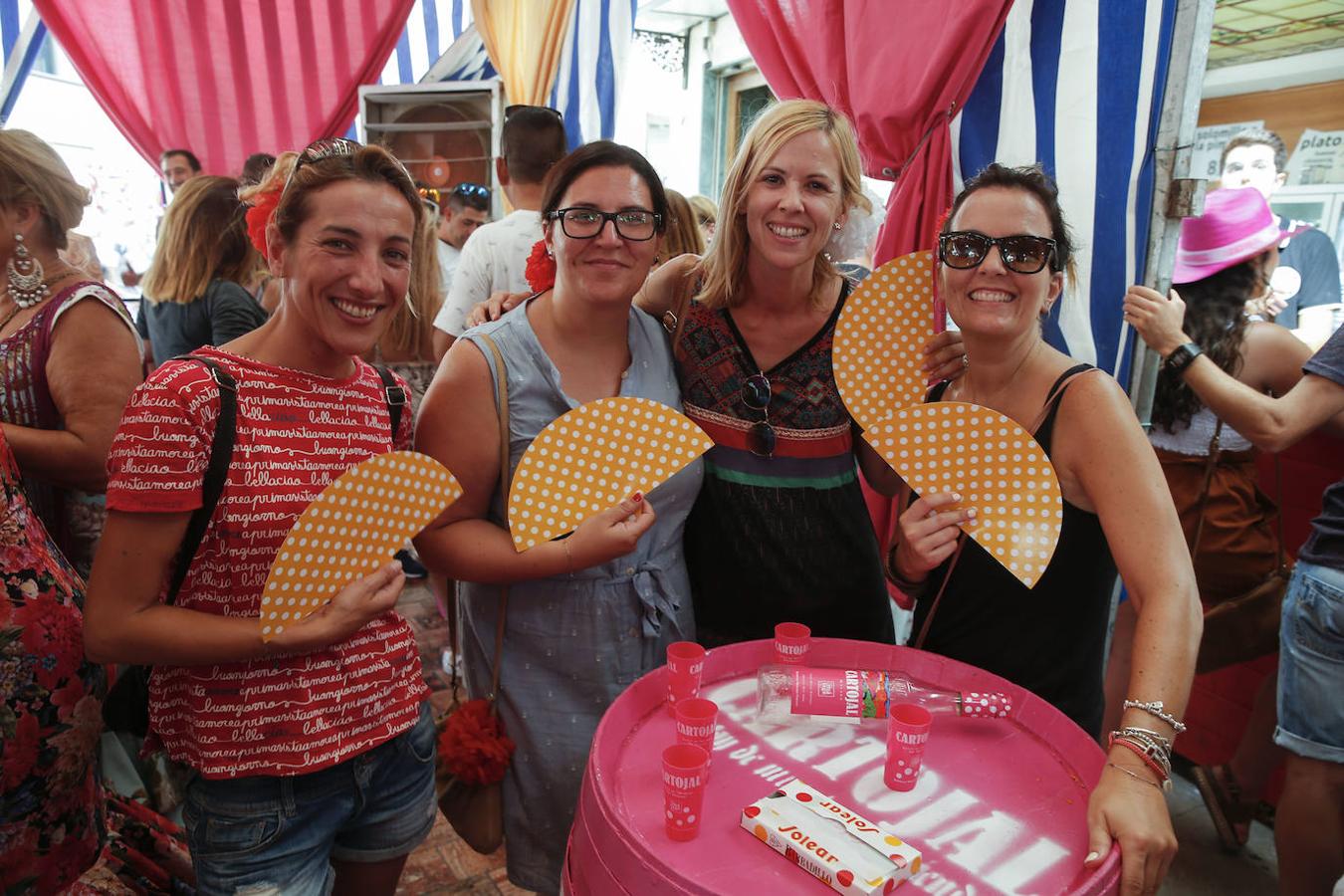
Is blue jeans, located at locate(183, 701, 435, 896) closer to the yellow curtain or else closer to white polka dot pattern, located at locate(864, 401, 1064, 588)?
white polka dot pattern, located at locate(864, 401, 1064, 588)

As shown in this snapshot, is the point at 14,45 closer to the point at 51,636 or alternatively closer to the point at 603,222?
the point at 51,636

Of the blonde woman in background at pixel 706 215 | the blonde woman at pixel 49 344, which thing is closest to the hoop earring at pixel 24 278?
the blonde woman at pixel 49 344

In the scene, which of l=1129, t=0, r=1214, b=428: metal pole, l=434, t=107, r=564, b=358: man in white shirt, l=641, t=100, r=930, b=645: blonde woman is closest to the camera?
l=641, t=100, r=930, b=645: blonde woman

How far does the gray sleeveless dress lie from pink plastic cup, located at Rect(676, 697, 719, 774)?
0.44m

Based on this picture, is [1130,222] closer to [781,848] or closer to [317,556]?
[781,848]

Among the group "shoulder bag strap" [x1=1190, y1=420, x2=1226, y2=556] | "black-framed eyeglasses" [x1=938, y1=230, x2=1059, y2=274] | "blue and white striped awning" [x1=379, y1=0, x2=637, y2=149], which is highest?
"blue and white striped awning" [x1=379, y1=0, x2=637, y2=149]

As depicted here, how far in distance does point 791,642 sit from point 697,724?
0.31 metres

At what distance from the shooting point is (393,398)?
132 cm

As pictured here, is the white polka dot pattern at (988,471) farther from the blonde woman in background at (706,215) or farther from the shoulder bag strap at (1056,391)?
the blonde woman in background at (706,215)

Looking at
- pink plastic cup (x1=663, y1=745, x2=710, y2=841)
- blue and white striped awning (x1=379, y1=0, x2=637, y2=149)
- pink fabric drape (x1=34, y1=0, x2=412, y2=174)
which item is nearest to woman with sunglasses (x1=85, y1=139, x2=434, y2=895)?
pink plastic cup (x1=663, y1=745, x2=710, y2=841)

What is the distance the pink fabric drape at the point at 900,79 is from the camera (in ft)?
7.21

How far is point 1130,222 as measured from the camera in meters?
1.95

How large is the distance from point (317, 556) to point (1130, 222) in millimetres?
2009

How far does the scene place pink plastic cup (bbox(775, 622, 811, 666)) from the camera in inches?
48.6
